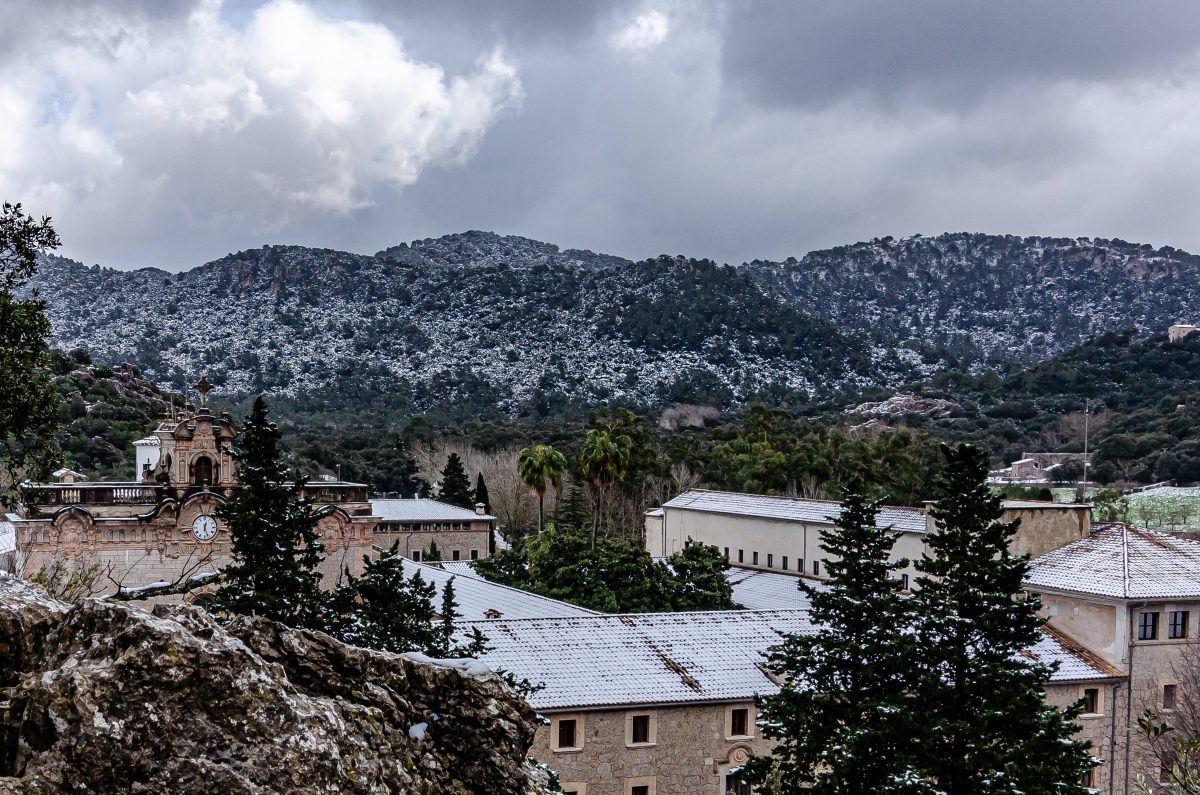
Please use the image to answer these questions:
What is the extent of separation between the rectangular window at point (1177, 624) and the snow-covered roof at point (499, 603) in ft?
52.3

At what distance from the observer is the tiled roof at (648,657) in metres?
21.7

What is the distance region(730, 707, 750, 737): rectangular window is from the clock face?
1797 centimetres

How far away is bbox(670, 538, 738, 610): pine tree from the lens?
34875 millimetres

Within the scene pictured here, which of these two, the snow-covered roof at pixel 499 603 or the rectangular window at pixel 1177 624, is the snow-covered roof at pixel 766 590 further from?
the rectangular window at pixel 1177 624

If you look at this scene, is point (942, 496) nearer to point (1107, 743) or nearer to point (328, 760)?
point (1107, 743)

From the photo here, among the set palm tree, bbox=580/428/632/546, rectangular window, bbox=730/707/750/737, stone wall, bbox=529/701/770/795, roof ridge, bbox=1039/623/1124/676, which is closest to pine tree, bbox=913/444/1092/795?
rectangular window, bbox=730/707/750/737

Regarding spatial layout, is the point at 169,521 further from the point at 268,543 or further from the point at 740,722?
the point at 740,722

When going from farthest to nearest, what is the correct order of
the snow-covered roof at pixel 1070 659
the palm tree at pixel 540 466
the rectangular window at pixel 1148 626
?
the palm tree at pixel 540 466 < the rectangular window at pixel 1148 626 < the snow-covered roof at pixel 1070 659

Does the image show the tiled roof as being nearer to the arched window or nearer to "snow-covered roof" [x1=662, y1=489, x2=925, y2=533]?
"snow-covered roof" [x1=662, y1=489, x2=925, y2=533]

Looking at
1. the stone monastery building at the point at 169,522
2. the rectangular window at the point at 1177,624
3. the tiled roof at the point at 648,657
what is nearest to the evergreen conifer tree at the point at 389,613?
the tiled roof at the point at 648,657

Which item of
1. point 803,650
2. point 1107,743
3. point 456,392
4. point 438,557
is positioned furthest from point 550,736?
point 456,392

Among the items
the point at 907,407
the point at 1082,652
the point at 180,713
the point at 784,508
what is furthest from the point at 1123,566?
the point at 907,407

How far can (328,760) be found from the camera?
4965mm

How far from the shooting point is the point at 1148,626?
27.7 metres
